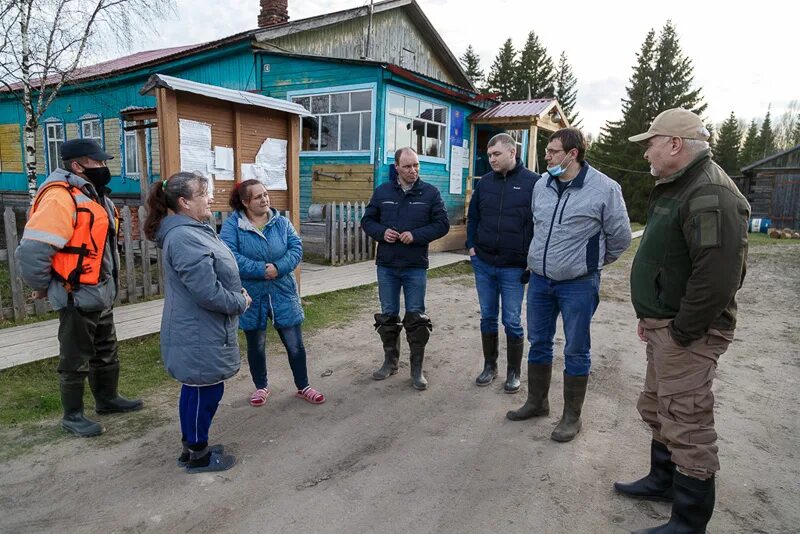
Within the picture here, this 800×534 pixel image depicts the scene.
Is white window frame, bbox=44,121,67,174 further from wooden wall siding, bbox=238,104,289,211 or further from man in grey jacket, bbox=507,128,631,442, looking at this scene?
man in grey jacket, bbox=507,128,631,442

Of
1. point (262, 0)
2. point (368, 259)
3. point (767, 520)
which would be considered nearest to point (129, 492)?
point (767, 520)

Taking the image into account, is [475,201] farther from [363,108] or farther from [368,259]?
[363,108]

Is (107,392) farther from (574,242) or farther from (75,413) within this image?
(574,242)

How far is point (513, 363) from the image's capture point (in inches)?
168

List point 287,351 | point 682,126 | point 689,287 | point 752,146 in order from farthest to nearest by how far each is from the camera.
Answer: point 752,146
point 287,351
point 682,126
point 689,287

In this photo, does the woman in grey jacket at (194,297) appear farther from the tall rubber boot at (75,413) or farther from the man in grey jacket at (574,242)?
the man in grey jacket at (574,242)

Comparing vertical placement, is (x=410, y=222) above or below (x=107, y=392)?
above

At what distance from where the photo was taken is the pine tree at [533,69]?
36281 millimetres

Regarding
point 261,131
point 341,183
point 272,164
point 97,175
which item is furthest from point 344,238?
point 97,175

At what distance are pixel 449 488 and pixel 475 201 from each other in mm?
2356

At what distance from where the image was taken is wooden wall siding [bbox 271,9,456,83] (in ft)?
48.8

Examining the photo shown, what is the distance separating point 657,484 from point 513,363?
63.1 inches

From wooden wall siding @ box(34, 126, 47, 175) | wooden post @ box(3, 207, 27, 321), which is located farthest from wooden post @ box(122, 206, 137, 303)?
wooden wall siding @ box(34, 126, 47, 175)

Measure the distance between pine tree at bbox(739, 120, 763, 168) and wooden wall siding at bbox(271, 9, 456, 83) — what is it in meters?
36.9
